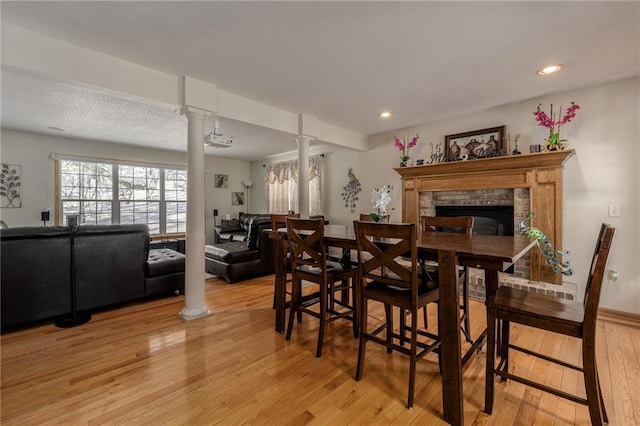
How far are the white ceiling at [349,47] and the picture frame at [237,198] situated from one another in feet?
12.4

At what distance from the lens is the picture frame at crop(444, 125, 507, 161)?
3535mm

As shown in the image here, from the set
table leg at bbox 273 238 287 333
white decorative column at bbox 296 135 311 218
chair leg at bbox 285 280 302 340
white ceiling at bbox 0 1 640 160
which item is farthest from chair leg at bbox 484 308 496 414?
white decorative column at bbox 296 135 311 218

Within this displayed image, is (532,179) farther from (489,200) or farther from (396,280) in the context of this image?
(396,280)

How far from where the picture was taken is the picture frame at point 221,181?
698cm

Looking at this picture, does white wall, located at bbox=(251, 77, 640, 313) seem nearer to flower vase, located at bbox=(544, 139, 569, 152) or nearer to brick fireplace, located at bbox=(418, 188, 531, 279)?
flower vase, located at bbox=(544, 139, 569, 152)

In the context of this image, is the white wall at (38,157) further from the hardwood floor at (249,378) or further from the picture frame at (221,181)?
the hardwood floor at (249,378)

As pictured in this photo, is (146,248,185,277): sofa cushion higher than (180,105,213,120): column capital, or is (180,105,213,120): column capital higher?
(180,105,213,120): column capital

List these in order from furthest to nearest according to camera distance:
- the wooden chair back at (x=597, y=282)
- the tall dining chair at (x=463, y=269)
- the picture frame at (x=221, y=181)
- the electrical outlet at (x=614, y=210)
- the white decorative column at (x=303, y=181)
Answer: the picture frame at (x=221, y=181) → the white decorative column at (x=303, y=181) → the electrical outlet at (x=614, y=210) → the tall dining chair at (x=463, y=269) → the wooden chair back at (x=597, y=282)

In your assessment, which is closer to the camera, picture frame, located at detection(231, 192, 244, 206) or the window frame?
the window frame

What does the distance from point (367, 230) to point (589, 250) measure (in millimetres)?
2954

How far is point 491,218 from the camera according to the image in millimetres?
3703

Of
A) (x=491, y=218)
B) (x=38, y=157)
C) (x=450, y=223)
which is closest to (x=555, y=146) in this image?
(x=491, y=218)

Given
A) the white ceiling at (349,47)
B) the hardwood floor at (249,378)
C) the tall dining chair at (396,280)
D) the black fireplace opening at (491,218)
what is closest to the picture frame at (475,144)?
the white ceiling at (349,47)

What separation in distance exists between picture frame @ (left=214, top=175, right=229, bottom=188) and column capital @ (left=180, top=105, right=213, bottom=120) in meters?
4.30
